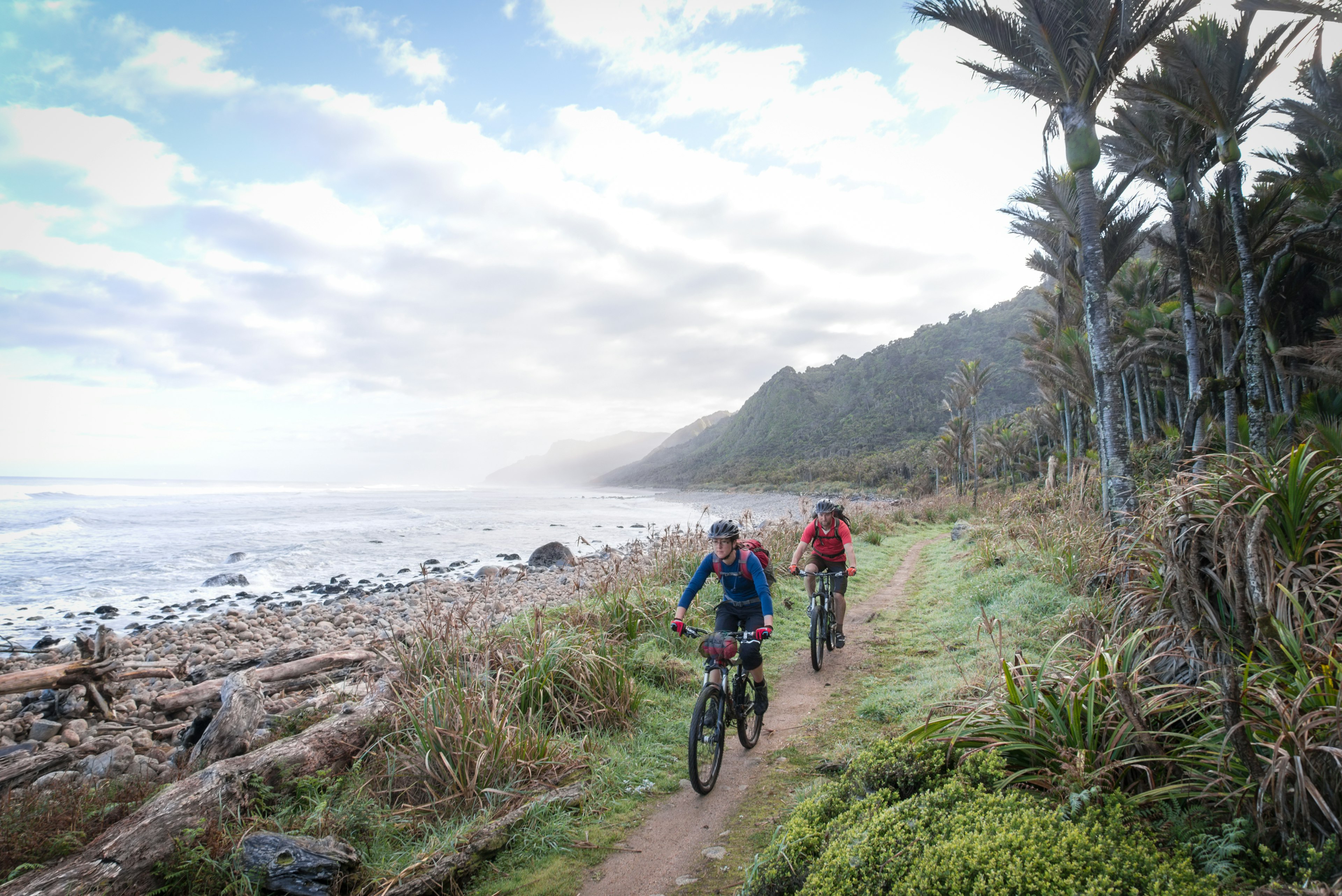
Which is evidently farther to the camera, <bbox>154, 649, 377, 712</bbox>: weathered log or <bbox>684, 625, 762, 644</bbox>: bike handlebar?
<bbox>154, 649, 377, 712</bbox>: weathered log

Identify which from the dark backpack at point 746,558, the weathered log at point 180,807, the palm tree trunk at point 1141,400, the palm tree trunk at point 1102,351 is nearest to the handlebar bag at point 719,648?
the dark backpack at point 746,558

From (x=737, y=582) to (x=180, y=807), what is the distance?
4.14 m

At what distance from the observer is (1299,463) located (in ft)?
12.7

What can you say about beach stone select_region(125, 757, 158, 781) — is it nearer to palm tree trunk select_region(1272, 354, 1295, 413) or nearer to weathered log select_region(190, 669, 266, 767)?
weathered log select_region(190, 669, 266, 767)

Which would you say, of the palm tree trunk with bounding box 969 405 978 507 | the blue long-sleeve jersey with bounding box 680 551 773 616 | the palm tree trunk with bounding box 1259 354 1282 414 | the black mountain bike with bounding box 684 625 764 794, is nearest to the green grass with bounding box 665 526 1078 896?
the black mountain bike with bounding box 684 625 764 794

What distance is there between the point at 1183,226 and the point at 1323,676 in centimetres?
1153

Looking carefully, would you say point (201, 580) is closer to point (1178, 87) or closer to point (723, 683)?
point (723, 683)

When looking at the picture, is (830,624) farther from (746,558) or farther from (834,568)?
(746,558)

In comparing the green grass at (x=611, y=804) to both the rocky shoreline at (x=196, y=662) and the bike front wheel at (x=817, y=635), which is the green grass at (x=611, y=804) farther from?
the rocky shoreline at (x=196, y=662)

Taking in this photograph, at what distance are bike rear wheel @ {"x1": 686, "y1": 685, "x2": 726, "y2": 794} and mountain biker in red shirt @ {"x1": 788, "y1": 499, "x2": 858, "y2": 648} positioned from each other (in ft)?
9.95

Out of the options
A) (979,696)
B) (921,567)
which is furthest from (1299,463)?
(921,567)

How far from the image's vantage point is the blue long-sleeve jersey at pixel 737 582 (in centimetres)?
525

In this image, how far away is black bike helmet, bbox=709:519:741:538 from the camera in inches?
207

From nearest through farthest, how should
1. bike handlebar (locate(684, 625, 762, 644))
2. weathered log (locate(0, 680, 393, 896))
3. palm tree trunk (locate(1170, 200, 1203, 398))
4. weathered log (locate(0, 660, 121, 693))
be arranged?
weathered log (locate(0, 680, 393, 896)), bike handlebar (locate(684, 625, 762, 644)), weathered log (locate(0, 660, 121, 693)), palm tree trunk (locate(1170, 200, 1203, 398))
